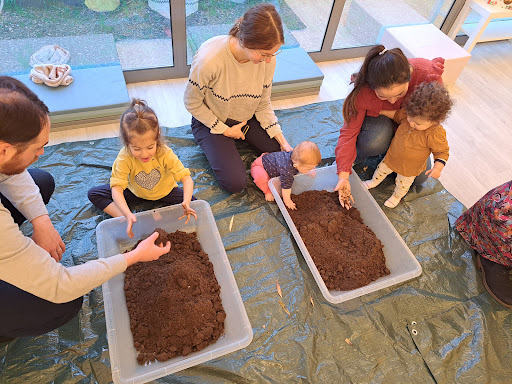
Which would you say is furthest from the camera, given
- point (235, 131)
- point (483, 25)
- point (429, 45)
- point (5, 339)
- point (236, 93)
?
point (483, 25)

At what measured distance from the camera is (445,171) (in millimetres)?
2107

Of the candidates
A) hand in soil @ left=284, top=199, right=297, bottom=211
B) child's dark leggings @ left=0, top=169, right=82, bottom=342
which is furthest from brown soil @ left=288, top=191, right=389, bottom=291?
child's dark leggings @ left=0, top=169, right=82, bottom=342

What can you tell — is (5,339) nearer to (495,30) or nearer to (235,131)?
(235,131)

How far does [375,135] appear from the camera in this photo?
1.75 meters

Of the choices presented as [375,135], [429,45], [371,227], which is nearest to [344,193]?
[371,227]

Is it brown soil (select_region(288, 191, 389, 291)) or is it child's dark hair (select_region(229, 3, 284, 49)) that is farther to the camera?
brown soil (select_region(288, 191, 389, 291))

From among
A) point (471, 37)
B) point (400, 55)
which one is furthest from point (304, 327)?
point (471, 37)

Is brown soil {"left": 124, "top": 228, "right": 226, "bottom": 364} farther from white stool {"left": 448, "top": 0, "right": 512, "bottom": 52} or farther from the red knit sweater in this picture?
white stool {"left": 448, "top": 0, "right": 512, "bottom": 52}

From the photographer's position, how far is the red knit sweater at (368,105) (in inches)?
62.0

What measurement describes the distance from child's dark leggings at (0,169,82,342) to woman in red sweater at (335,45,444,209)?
3.98ft

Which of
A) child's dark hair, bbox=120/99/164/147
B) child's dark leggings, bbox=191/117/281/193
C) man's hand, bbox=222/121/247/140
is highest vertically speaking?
child's dark hair, bbox=120/99/164/147

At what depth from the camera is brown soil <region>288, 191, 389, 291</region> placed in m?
1.52

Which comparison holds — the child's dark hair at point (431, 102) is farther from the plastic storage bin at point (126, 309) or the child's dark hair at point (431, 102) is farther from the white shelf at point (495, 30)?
the white shelf at point (495, 30)

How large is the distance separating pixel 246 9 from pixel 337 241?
5.25ft
